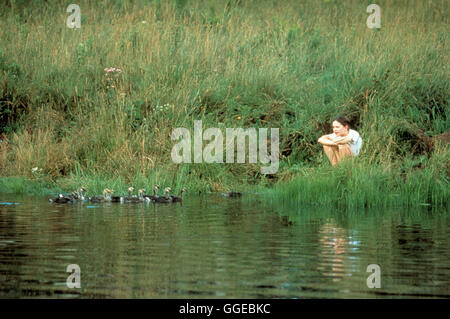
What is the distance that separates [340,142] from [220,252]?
725cm

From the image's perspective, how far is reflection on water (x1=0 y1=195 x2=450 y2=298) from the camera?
7551mm

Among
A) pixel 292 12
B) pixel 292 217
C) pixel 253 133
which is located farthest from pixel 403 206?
pixel 292 12

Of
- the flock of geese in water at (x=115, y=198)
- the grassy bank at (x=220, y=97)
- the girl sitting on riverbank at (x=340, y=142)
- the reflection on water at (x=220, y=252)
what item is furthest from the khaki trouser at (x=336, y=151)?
the flock of geese in water at (x=115, y=198)

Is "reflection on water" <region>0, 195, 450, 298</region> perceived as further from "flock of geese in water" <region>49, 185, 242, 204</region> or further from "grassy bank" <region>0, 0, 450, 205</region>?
"grassy bank" <region>0, 0, 450, 205</region>

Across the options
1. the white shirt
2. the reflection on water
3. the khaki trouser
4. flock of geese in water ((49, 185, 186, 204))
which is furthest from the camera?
the white shirt

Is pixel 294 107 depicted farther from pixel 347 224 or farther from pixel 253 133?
pixel 347 224

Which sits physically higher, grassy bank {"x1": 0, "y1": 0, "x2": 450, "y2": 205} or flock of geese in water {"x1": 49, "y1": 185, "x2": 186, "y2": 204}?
grassy bank {"x1": 0, "y1": 0, "x2": 450, "y2": 205}

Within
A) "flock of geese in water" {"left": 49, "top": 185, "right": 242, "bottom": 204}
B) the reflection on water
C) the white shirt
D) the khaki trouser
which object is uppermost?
the white shirt

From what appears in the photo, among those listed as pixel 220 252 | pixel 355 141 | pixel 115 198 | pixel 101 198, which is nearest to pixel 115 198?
pixel 115 198

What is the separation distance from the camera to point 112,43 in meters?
21.5

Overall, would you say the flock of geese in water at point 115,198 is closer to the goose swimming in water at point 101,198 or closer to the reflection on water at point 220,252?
the goose swimming in water at point 101,198

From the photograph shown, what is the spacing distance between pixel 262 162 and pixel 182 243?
25.3ft

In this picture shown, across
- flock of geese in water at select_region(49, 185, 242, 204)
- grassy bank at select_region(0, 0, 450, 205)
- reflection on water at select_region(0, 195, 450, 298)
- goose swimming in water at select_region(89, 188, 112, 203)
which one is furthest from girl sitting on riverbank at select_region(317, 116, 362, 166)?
goose swimming in water at select_region(89, 188, 112, 203)

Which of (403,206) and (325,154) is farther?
(325,154)
